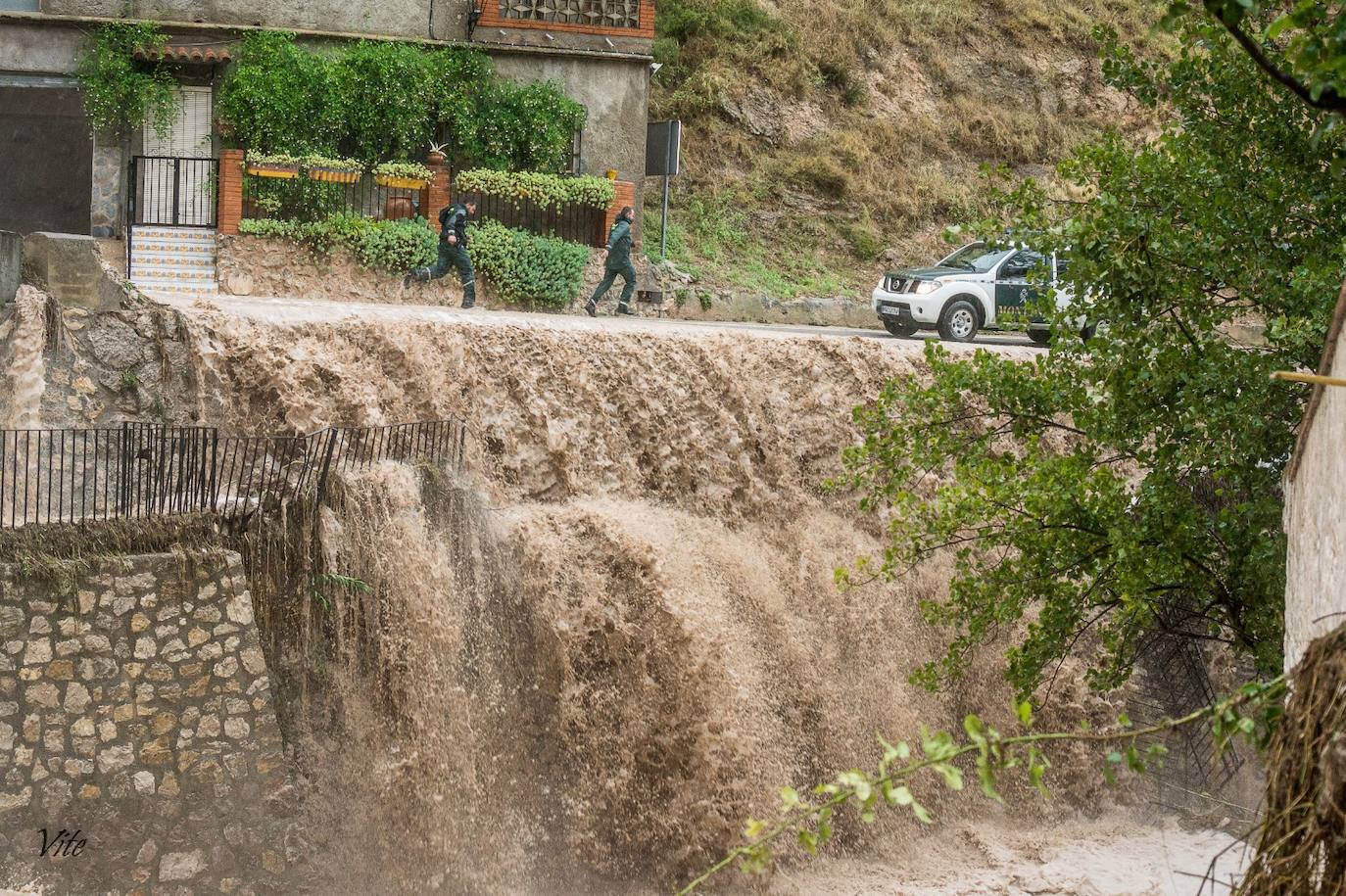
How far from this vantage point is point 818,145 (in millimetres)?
27344

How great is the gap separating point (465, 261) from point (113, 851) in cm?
1010

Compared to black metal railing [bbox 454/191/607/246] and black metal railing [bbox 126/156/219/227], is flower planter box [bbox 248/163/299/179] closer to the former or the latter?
black metal railing [bbox 126/156/219/227]

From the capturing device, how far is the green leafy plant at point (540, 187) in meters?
20.6

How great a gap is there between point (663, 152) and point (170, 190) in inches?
305

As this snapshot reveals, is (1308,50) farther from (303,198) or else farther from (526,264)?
(303,198)

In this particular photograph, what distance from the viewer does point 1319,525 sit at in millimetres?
5152

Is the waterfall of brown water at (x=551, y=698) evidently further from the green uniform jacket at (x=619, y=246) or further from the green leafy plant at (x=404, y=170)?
the green leafy plant at (x=404, y=170)

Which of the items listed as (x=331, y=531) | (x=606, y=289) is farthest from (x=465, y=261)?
(x=331, y=531)

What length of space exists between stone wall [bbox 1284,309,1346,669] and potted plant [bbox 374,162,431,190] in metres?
15.8

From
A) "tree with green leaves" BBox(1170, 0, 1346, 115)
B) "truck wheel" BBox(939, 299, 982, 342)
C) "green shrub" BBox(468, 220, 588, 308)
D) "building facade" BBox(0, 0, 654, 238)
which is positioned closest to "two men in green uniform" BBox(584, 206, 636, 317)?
"green shrub" BBox(468, 220, 588, 308)

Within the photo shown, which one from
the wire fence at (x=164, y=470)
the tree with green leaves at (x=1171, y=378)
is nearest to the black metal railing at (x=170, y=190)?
the wire fence at (x=164, y=470)

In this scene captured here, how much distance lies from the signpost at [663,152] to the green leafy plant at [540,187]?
1.70 m

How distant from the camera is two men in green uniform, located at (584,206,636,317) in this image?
63.5 ft

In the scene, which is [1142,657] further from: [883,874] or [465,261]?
[465,261]
